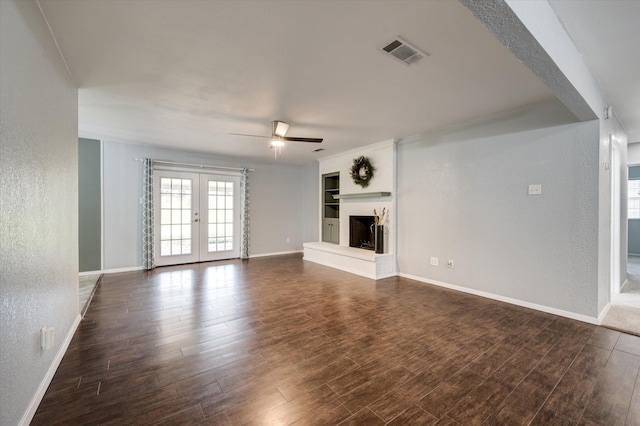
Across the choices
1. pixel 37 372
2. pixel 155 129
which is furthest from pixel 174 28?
pixel 155 129

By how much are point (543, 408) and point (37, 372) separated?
10.7 feet

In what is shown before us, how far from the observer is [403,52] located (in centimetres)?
223

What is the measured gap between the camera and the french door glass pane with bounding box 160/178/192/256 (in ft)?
19.5

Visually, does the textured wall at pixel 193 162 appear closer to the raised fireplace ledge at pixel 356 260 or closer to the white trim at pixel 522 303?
the raised fireplace ledge at pixel 356 260

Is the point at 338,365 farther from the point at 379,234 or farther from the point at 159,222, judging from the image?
the point at 159,222

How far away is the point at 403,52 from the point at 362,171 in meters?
3.48

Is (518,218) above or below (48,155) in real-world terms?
below

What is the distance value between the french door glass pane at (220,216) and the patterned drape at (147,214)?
1209 millimetres

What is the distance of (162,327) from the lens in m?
2.92

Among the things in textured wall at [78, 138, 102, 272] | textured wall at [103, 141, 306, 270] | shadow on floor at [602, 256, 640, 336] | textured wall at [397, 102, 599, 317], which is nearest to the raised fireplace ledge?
textured wall at [397, 102, 599, 317]

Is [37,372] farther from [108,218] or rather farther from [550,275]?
[550,275]

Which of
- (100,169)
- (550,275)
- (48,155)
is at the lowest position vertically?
(550,275)

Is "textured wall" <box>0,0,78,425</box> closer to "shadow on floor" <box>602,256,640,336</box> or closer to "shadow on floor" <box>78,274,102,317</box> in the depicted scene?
"shadow on floor" <box>78,274,102,317</box>

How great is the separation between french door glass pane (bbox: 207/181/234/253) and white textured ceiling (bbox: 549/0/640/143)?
249 inches
